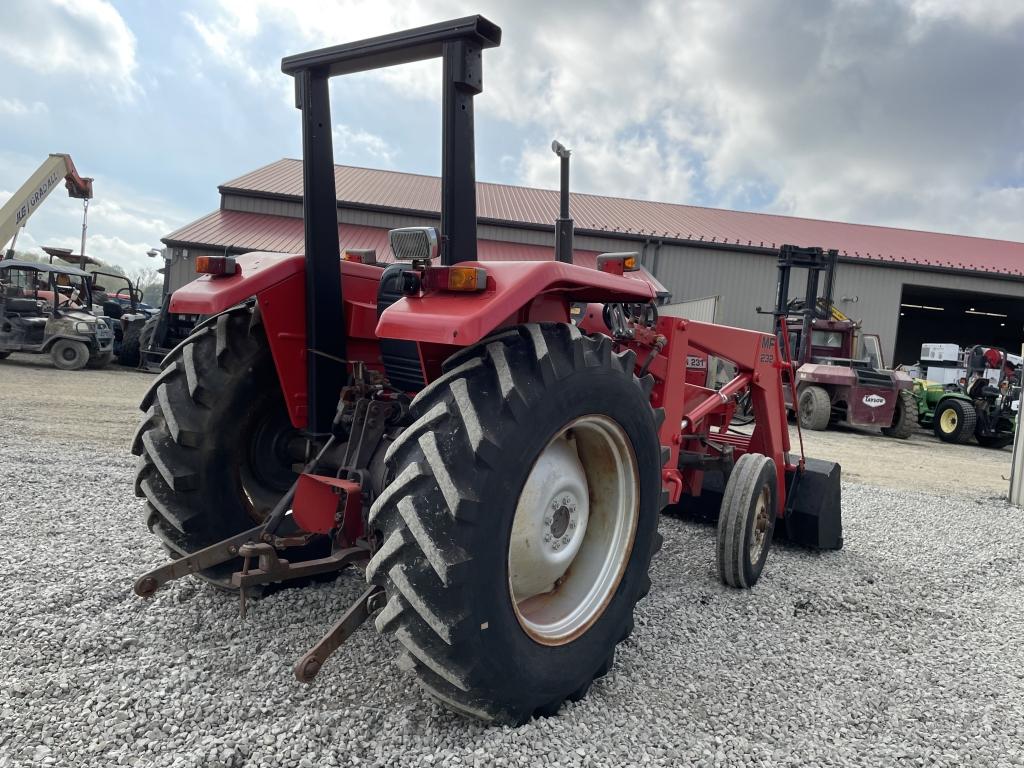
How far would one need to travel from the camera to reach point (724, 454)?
4164 millimetres

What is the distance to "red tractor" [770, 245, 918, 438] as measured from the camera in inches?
524

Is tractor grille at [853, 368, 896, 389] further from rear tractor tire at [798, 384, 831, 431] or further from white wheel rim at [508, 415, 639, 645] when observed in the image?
white wheel rim at [508, 415, 639, 645]

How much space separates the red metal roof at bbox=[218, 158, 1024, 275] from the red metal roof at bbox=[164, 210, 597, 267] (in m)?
0.80

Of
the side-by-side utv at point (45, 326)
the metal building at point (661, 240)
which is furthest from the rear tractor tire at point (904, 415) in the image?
the side-by-side utv at point (45, 326)

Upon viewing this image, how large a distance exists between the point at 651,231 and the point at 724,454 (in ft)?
64.8

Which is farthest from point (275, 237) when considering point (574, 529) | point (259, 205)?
point (574, 529)

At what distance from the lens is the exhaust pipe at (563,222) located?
3.18m

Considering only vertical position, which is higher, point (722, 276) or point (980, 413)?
point (722, 276)

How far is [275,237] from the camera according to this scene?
65.8ft

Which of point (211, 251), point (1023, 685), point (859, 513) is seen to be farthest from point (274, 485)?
point (211, 251)

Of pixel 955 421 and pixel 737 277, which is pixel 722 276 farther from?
pixel 955 421

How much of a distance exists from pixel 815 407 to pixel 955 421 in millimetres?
3316

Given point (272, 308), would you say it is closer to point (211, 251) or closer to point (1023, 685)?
point (1023, 685)

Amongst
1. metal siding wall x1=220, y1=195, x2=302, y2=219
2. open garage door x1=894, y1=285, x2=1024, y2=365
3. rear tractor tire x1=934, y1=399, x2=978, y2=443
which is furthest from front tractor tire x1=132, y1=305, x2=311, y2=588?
open garage door x1=894, y1=285, x2=1024, y2=365
